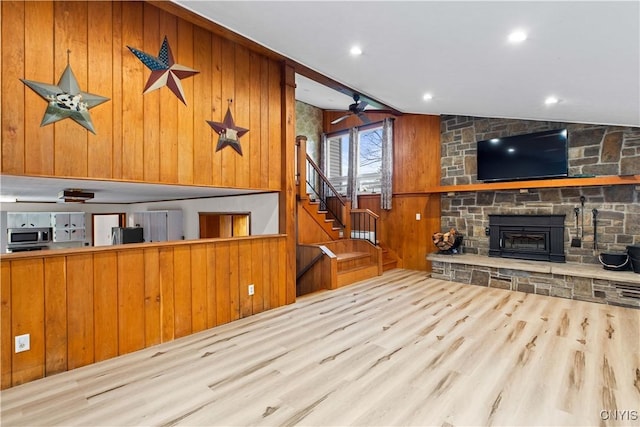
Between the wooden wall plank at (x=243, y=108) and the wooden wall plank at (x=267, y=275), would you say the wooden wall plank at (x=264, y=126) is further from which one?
the wooden wall plank at (x=267, y=275)

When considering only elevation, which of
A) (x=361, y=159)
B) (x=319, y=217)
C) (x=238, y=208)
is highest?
(x=361, y=159)

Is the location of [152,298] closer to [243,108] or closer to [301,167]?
[243,108]

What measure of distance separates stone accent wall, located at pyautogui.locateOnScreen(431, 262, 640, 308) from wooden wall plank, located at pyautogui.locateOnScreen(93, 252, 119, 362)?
17.1ft

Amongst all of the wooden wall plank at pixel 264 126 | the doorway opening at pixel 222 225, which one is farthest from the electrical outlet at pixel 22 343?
the doorway opening at pixel 222 225

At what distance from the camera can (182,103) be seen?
3.17 meters

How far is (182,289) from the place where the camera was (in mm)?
3223

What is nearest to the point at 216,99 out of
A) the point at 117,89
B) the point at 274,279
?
the point at 117,89

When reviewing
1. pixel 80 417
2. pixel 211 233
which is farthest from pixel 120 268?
pixel 211 233

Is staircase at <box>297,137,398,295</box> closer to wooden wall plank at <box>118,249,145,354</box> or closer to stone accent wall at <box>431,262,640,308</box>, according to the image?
stone accent wall at <box>431,262,640,308</box>

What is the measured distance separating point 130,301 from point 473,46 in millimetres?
3979

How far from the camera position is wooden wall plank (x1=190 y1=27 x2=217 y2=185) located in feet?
10.8

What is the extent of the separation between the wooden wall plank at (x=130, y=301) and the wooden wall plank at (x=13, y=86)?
1069 mm

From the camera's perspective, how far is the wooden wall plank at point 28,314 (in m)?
2.30

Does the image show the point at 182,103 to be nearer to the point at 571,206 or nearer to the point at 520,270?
the point at 520,270
